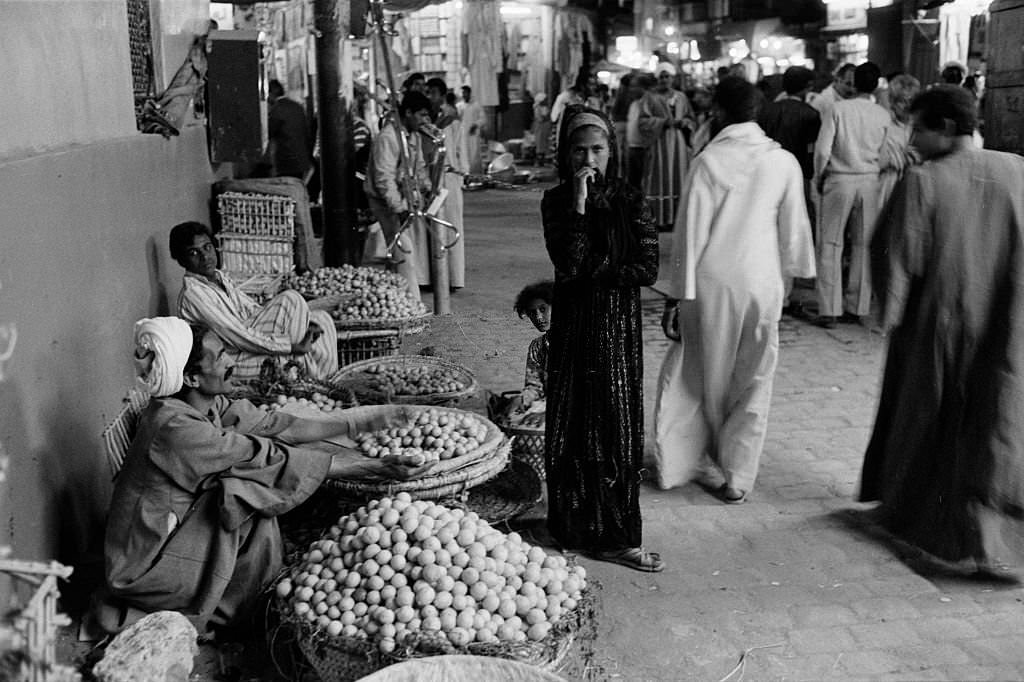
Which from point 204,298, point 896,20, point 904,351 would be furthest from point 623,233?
point 896,20

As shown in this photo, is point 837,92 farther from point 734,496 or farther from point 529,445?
point 529,445

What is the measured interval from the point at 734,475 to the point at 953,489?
103 cm

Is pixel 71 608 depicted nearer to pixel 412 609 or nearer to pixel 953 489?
pixel 412 609

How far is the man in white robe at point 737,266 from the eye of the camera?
4.57 metres

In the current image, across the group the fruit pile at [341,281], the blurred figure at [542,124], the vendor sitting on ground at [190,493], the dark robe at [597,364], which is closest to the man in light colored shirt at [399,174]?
the fruit pile at [341,281]

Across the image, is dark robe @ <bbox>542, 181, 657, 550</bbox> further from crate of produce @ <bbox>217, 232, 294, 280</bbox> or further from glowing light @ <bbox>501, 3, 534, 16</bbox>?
glowing light @ <bbox>501, 3, 534, 16</bbox>

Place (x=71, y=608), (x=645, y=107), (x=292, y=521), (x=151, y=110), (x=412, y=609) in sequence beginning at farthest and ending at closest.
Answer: (x=645, y=107)
(x=151, y=110)
(x=292, y=521)
(x=71, y=608)
(x=412, y=609)

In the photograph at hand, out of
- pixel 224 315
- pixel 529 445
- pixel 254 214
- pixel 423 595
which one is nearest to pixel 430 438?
pixel 529 445

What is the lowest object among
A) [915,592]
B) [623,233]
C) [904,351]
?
[915,592]

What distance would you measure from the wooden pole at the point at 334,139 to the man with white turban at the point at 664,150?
4705mm

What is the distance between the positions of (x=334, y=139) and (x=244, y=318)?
372 centimetres

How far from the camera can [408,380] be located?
5453 mm

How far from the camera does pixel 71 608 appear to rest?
3.85 metres

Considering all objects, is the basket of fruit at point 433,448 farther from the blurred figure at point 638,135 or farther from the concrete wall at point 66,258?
the blurred figure at point 638,135
